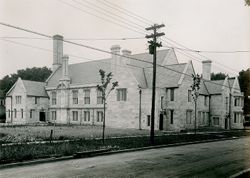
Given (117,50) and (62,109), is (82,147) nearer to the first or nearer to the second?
(117,50)

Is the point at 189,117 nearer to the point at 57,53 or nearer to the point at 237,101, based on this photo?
the point at 237,101

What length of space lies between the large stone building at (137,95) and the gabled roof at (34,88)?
28.5 inches

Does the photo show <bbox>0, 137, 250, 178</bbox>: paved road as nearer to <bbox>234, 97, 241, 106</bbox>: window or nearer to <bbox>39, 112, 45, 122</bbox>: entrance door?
<bbox>234, 97, 241, 106</bbox>: window

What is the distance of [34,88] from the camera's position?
57.3 m

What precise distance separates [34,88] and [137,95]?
24031 mm

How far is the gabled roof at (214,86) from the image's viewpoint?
167 ft

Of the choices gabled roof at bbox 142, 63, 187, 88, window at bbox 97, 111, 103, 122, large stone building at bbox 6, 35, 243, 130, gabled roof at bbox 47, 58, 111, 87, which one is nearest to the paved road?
large stone building at bbox 6, 35, 243, 130

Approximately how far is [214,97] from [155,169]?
135 ft

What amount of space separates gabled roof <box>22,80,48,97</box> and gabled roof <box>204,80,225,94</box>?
97.5ft

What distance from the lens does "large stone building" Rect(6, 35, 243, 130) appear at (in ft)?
135

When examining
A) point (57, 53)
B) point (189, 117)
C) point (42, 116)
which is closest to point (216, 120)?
point (189, 117)

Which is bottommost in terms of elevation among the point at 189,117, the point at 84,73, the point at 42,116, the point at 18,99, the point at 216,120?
the point at 216,120

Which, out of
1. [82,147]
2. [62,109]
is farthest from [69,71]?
[82,147]

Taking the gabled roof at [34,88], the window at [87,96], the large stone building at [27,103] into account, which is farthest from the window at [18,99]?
the window at [87,96]
